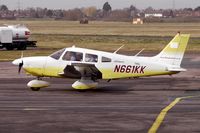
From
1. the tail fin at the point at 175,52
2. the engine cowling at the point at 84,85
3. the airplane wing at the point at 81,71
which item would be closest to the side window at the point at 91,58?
the airplane wing at the point at 81,71

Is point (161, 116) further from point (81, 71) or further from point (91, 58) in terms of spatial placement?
point (91, 58)

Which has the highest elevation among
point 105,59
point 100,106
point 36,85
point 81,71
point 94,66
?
point 105,59

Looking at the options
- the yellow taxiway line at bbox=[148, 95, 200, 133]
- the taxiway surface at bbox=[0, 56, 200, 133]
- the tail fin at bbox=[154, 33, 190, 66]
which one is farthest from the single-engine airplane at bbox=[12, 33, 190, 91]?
the yellow taxiway line at bbox=[148, 95, 200, 133]

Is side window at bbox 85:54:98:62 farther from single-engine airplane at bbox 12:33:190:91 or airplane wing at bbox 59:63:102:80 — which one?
airplane wing at bbox 59:63:102:80

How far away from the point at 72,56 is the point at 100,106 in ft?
17.0

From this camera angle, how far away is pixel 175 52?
23.4 meters

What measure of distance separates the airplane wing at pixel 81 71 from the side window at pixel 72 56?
1.51ft

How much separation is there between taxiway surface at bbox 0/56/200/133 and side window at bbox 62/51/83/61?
1.48 m

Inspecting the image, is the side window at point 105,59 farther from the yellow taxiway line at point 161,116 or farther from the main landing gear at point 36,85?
the yellow taxiway line at point 161,116

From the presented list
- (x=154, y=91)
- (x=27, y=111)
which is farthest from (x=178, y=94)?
(x=27, y=111)

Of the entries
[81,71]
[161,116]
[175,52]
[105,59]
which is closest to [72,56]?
[81,71]

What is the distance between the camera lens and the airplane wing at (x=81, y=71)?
22766 mm

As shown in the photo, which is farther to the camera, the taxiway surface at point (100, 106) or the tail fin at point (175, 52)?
the tail fin at point (175, 52)

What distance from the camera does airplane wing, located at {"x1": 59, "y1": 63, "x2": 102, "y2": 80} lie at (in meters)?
22.8
